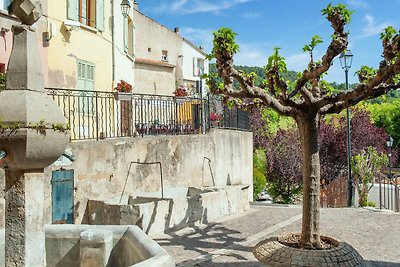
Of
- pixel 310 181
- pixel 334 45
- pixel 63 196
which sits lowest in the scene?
pixel 63 196

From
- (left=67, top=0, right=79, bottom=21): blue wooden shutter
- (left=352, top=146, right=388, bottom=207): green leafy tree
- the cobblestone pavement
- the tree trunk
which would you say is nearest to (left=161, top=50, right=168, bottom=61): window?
(left=352, top=146, right=388, bottom=207): green leafy tree

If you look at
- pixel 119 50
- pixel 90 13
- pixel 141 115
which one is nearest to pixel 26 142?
pixel 141 115

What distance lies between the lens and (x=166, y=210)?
9.46 m

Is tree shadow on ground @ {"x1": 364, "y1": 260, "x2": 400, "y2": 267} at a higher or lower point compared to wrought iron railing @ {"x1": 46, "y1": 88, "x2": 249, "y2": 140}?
lower

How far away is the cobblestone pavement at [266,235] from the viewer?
757 centimetres

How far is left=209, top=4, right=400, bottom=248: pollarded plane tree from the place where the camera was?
7.41m

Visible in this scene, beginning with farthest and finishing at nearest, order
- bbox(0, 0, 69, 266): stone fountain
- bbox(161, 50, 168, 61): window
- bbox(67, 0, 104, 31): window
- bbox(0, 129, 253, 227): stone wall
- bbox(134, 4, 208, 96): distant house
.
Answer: bbox(161, 50, 168, 61): window
bbox(134, 4, 208, 96): distant house
bbox(67, 0, 104, 31): window
bbox(0, 129, 253, 227): stone wall
bbox(0, 0, 69, 266): stone fountain

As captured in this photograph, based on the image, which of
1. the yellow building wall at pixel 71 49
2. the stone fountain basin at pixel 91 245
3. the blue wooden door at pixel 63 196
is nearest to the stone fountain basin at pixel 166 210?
the blue wooden door at pixel 63 196

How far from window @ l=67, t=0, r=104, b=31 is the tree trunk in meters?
8.80

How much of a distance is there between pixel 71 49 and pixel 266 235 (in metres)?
8.42

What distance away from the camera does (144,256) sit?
11.9ft

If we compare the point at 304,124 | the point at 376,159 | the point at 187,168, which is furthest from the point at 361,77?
the point at 376,159

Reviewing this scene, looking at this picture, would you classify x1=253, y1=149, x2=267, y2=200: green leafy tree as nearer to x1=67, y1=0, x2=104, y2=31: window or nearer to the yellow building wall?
the yellow building wall

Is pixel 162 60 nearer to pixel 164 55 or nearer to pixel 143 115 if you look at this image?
pixel 164 55
